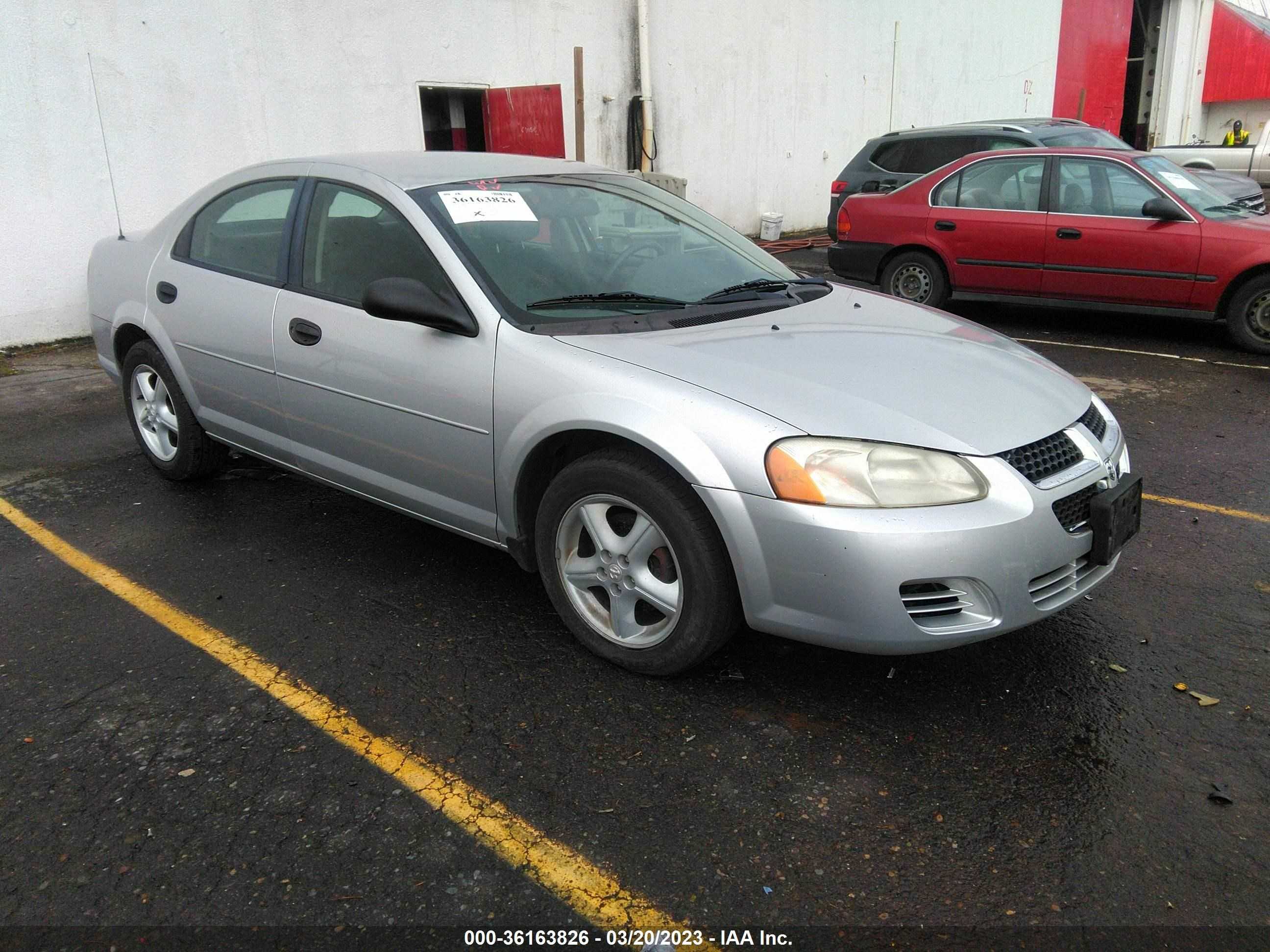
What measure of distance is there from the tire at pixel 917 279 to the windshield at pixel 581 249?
5.02 m

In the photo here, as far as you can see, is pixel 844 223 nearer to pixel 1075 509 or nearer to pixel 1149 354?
pixel 1149 354

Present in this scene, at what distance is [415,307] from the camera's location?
3223mm

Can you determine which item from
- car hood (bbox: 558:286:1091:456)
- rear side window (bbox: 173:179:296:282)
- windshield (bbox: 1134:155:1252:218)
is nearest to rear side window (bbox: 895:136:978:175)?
windshield (bbox: 1134:155:1252:218)

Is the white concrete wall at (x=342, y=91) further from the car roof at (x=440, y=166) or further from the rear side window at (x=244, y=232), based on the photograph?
the car roof at (x=440, y=166)

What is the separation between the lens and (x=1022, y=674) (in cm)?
313

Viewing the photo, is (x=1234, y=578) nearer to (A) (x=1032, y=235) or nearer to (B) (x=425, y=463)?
(B) (x=425, y=463)

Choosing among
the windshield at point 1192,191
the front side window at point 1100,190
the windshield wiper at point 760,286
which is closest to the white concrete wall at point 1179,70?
the windshield at point 1192,191

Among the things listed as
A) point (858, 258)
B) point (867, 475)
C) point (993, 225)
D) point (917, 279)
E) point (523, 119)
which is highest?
point (523, 119)

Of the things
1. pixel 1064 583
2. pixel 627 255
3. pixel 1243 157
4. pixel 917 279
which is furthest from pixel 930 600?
pixel 1243 157

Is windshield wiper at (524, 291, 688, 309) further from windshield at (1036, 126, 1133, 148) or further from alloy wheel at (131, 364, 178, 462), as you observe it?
windshield at (1036, 126, 1133, 148)

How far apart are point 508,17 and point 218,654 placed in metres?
9.70

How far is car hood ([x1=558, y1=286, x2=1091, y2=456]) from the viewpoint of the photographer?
2766 mm

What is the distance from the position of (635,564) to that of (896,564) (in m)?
0.80

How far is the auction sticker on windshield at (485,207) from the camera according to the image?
3551 mm
